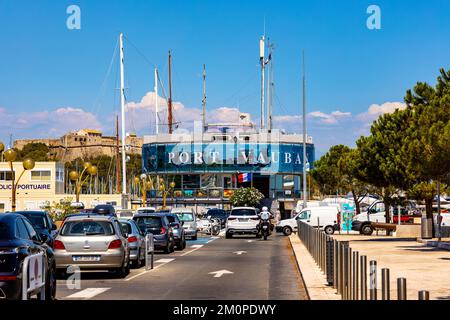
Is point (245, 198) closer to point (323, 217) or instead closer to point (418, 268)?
point (323, 217)

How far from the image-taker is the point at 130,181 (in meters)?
199

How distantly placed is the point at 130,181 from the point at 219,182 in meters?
61.0

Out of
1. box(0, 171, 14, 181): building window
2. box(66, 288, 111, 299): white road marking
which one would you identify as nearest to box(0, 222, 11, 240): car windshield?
box(66, 288, 111, 299): white road marking

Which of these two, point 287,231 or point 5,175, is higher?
point 5,175

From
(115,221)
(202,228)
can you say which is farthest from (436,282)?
(202,228)

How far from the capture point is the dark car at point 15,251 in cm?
1342

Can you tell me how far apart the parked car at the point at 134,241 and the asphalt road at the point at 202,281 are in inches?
20.5

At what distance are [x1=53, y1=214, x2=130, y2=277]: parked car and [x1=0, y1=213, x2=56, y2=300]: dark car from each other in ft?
20.1

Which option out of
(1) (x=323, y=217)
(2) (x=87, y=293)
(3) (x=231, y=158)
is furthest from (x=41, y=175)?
(2) (x=87, y=293)

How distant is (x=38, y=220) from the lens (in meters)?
29.0

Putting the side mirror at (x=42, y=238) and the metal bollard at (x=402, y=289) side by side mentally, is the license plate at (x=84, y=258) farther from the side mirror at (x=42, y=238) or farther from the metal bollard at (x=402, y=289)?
the metal bollard at (x=402, y=289)

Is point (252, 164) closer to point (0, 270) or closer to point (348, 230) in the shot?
point (348, 230)

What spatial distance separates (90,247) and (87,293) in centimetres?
427

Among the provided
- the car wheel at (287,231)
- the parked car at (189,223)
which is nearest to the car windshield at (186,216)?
the parked car at (189,223)
